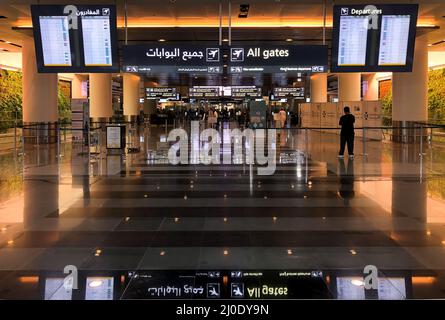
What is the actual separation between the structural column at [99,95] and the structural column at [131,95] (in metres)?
10.4

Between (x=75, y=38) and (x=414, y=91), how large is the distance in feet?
50.4

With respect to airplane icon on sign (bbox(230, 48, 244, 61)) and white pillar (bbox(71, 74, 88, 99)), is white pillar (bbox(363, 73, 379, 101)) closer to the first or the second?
white pillar (bbox(71, 74, 88, 99))

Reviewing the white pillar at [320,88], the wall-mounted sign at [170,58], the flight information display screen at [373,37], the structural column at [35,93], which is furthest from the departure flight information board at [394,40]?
the white pillar at [320,88]

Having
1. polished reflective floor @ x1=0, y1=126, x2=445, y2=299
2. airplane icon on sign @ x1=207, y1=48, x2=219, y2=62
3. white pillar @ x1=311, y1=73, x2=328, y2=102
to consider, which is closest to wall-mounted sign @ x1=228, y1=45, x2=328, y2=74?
airplane icon on sign @ x1=207, y1=48, x2=219, y2=62

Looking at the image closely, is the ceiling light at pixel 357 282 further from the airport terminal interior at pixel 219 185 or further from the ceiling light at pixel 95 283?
the ceiling light at pixel 95 283

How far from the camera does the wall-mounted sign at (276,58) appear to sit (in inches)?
562

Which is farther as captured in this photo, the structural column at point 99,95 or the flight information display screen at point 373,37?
the structural column at point 99,95

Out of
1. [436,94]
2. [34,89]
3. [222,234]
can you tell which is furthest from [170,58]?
[436,94]

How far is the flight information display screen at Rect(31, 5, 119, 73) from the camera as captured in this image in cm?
1388

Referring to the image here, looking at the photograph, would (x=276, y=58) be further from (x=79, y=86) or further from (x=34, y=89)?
(x=79, y=86)

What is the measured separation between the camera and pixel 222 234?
7.39 metres

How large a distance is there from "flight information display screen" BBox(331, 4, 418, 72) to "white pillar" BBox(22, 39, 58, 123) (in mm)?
14200

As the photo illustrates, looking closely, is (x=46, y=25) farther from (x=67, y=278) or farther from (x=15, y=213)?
(x=67, y=278)
